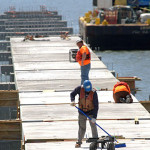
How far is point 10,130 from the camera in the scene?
22.2 m

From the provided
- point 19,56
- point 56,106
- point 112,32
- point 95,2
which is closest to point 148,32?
point 112,32

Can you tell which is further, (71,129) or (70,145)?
(71,129)

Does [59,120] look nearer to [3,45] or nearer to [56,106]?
[56,106]

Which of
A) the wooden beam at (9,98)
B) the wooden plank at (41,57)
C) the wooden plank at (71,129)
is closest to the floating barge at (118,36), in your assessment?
the wooden plank at (41,57)

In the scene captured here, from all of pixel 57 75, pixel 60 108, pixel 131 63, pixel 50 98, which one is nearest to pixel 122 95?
pixel 60 108

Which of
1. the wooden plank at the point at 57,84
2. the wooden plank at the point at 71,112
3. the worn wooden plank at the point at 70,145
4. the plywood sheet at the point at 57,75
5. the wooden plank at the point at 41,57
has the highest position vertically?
the worn wooden plank at the point at 70,145

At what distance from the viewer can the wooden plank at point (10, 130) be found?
72.3ft

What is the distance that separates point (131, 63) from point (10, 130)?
123 feet

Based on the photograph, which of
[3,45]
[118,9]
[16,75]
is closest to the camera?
[16,75]

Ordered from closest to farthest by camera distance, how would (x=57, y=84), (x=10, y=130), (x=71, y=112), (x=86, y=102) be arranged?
1. (x=86, y=102)
2. (x=10, y=130)
3. (x=71, y=112)
4. (x=57, y=84)

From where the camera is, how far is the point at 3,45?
174 feet

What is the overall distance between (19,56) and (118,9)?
34.9 metres

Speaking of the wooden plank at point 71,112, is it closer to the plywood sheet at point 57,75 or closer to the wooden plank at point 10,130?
the wooden plank at point 10,130

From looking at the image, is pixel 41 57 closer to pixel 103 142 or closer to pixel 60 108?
pixel 60 108
